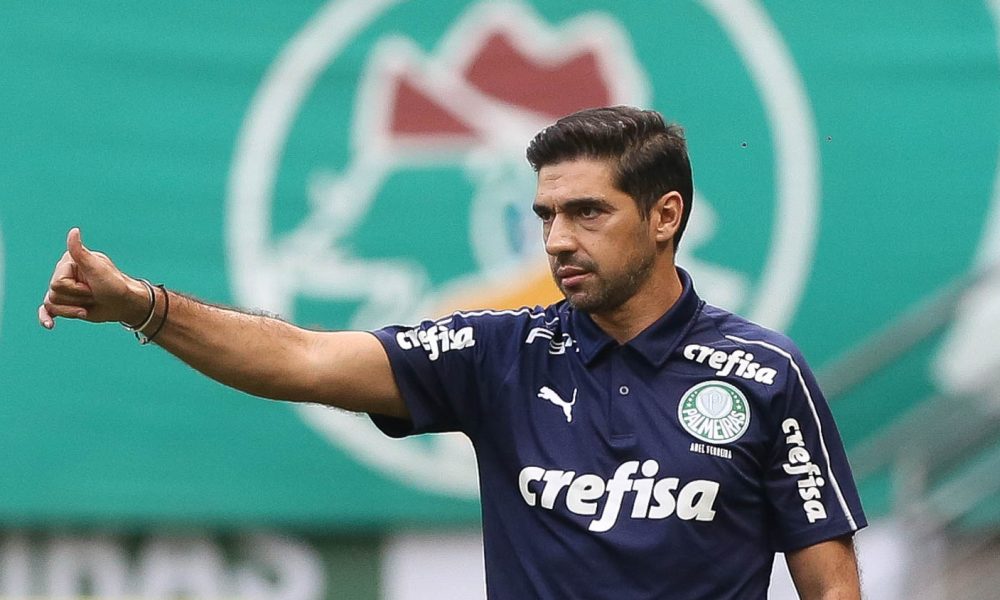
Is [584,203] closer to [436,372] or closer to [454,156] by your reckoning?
[436,372]

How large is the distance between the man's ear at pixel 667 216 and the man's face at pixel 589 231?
61mm

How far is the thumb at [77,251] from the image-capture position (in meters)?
2.96

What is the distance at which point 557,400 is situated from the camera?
11.0ft

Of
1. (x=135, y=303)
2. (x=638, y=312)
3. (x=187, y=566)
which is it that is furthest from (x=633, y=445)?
(x=187, y=566)

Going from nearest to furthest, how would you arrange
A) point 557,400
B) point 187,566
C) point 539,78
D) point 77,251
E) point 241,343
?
point 77,251
point 241,343
point 557,400
point 187,566
point 539,78

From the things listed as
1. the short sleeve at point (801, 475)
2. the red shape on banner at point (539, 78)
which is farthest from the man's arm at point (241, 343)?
the red shape on banner at point (539, 78)

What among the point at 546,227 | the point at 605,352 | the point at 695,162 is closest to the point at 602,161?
the point at 546,227

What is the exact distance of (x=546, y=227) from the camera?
11.0 feet

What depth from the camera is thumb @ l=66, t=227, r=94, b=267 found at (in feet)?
9.70

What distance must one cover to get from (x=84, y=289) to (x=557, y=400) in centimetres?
93

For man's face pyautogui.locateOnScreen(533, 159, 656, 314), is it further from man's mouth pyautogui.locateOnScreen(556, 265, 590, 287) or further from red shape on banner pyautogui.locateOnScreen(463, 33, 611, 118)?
red shape on banner pyautogui.locateOnScreen(463, 33, 611, 118)

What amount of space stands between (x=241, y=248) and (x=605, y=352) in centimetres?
278

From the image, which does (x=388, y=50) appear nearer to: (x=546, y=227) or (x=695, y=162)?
(x=695, y=162)

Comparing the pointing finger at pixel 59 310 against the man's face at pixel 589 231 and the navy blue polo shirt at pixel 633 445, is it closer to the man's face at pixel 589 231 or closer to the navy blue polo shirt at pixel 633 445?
the navy blue polo shirt at pixel 633 445
